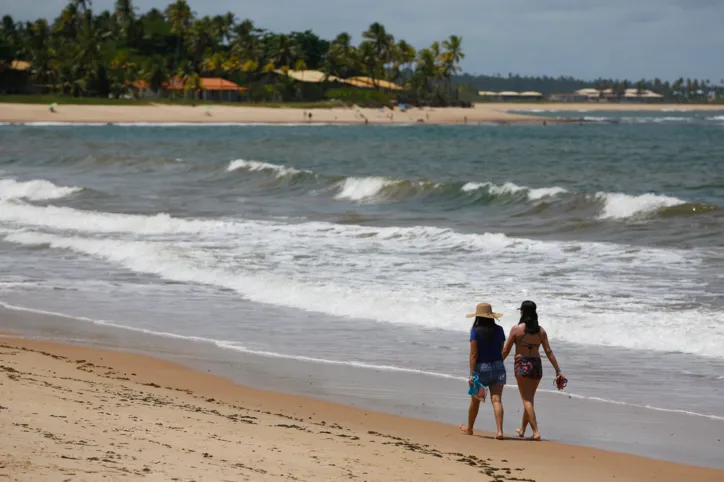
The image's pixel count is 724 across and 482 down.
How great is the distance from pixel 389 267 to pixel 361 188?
19.5 m

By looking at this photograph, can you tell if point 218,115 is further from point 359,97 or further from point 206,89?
point 359,97

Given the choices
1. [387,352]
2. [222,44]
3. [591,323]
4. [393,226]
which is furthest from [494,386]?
[222,44]

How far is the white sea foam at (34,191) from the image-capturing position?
118ft

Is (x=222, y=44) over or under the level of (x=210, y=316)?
over

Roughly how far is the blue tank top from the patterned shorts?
20 centimetres

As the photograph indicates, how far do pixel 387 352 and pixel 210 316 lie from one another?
346cm

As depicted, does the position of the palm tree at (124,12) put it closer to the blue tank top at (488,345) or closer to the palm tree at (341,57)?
the palm tree at (341,57)

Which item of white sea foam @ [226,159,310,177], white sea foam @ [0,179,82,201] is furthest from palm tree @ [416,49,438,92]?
white sea foam @ [0,179,82,201]

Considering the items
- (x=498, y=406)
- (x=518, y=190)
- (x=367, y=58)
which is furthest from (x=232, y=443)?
(x=367, y=58)

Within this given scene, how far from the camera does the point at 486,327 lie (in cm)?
952

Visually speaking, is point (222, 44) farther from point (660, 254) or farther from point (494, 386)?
point (494, 386)

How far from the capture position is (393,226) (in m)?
27.2

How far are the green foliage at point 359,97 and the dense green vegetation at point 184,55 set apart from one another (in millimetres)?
332

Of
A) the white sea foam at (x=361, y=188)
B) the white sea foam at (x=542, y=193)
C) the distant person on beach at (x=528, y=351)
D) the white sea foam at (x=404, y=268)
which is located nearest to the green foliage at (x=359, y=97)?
the white sea foam at (x=361, y=188)
